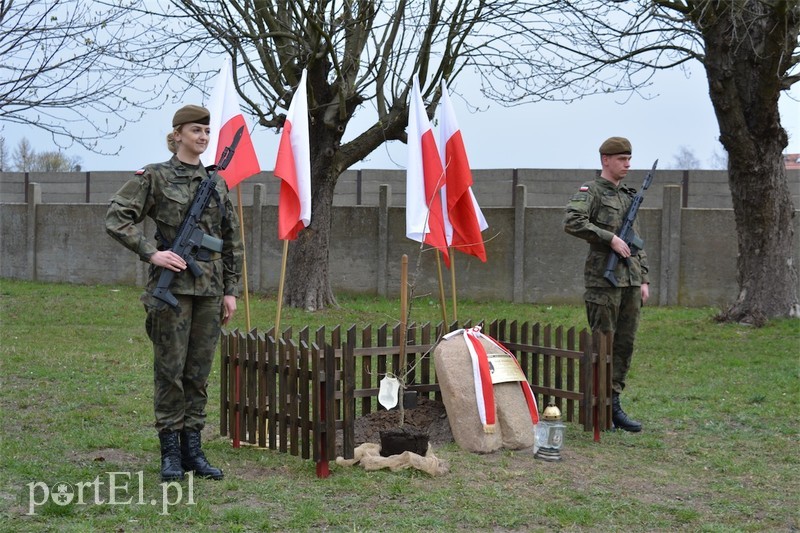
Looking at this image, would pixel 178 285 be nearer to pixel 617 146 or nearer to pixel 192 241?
pixel 192 241

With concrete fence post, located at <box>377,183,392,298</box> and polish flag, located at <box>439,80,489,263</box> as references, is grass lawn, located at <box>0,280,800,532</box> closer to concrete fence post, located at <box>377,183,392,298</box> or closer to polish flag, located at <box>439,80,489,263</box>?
polish flag, located at <box>439,80,489,263</box>

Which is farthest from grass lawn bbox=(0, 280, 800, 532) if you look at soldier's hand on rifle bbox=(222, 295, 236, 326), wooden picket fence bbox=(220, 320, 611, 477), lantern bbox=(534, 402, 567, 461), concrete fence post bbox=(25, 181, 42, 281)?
concrete fence post bbox=(25, 181, 42, 281)

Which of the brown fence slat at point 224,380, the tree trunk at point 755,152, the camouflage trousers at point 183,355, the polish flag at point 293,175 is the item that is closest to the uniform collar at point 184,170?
the camouflage trousers at point 183,355

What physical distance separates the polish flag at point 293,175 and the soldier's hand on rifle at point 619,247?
2306mm

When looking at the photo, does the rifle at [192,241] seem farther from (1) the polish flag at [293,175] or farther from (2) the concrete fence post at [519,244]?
(2) the concrete fence post at [519,244]

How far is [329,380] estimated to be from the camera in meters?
5.82

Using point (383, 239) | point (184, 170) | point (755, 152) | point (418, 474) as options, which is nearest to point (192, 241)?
point (184, 170)

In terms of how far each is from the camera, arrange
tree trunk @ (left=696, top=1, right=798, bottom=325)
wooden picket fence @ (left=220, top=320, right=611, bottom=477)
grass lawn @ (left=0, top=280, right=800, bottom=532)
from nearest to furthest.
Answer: grass lawn @ (left=0, top=280, right=800, bottom=532)
wooden picket fence @ (left=220, top=320, right=611, bottom=477)
tree trunk @ (left=696, top=1, right=798, bottom=325)

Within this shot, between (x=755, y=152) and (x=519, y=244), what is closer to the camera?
(x=755, y=152)

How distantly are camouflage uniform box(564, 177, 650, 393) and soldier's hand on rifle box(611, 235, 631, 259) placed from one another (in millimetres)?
66

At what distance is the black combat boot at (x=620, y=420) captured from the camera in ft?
24.3

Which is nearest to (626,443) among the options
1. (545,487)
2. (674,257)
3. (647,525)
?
(545,487)

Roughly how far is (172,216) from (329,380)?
1390 millimetres

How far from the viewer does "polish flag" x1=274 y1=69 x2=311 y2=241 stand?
271 inches
